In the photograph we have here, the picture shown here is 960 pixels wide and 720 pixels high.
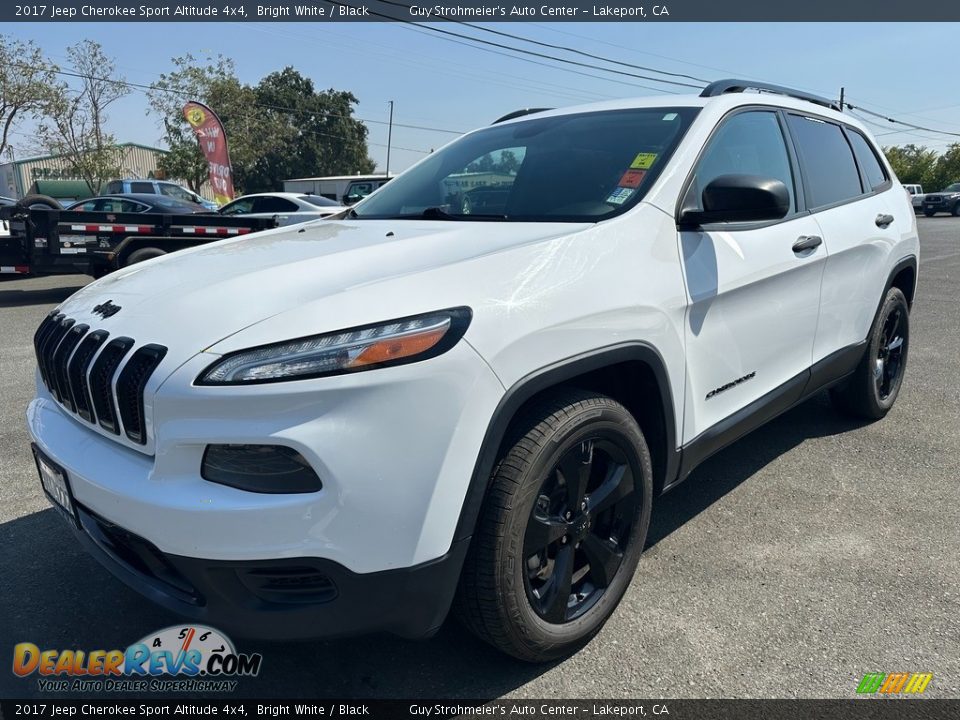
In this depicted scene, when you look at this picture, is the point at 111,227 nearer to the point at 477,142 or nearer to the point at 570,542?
the point at 477,142

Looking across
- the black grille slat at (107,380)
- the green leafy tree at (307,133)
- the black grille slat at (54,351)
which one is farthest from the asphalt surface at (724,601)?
the green leafy tree at (307,133)

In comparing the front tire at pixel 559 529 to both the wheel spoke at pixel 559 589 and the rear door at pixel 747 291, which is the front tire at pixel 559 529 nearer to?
the wheel spoke at pixel 559 589

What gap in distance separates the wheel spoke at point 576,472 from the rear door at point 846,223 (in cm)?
178

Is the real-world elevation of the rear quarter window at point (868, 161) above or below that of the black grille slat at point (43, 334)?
above

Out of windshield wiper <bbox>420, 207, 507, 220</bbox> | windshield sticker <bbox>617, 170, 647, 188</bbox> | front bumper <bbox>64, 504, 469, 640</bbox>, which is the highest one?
windshield sticker <bbox>617, 170, 647, 188</bbox>

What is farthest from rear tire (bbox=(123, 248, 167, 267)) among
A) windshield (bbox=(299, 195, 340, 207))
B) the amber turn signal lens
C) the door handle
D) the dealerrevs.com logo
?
the amber turn signal lens

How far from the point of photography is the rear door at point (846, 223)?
3.46 m

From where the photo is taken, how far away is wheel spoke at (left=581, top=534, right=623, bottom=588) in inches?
90.9

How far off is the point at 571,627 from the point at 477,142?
2245mm

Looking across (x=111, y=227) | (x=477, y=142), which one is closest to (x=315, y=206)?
(x=111, y=227)

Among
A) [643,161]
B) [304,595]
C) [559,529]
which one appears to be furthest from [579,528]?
[643,161]

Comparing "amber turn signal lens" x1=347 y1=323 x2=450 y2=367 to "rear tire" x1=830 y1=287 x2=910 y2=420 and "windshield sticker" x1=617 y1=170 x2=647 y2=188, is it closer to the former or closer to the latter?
"windshield sticker" x1=617 y1=170 x2=647 y2=188

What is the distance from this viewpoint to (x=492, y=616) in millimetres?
2002

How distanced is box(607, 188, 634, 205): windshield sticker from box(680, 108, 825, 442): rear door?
0.23 meters
